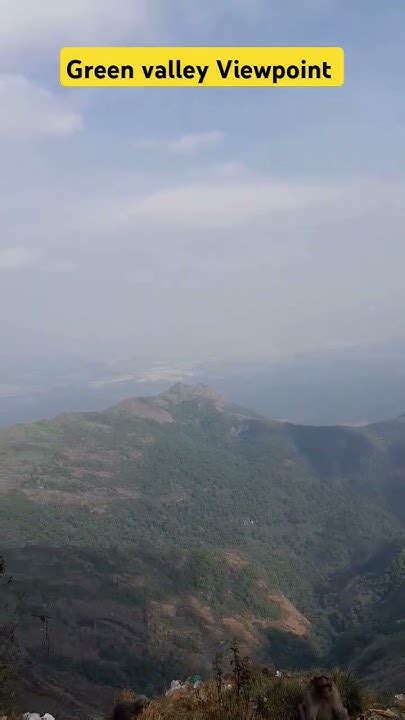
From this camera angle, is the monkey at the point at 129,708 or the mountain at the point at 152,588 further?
the mountain at the point at 152,588

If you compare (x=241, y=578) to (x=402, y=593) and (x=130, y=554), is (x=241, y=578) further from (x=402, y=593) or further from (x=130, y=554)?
(x=402, y=593)

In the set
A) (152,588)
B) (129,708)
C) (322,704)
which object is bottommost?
(152,588)

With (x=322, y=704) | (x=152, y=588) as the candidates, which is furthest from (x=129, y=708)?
(x=152, y=588)

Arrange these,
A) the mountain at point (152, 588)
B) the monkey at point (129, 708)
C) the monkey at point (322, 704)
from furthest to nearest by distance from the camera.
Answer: the mountain at point (152, 588)
the monkey at point (129, 708)
the monkey at point (322, 704)

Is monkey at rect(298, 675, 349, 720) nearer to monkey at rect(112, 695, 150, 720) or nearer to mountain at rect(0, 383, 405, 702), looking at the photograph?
monkey at rect(112, 695, 150, 720)

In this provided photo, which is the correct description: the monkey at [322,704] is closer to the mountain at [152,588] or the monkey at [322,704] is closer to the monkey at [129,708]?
the monkey at [129,708]

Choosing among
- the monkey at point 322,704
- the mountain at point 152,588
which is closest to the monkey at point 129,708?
the monkey at point 322,704

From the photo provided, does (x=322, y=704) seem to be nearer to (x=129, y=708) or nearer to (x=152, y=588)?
(x=129, y=708)
